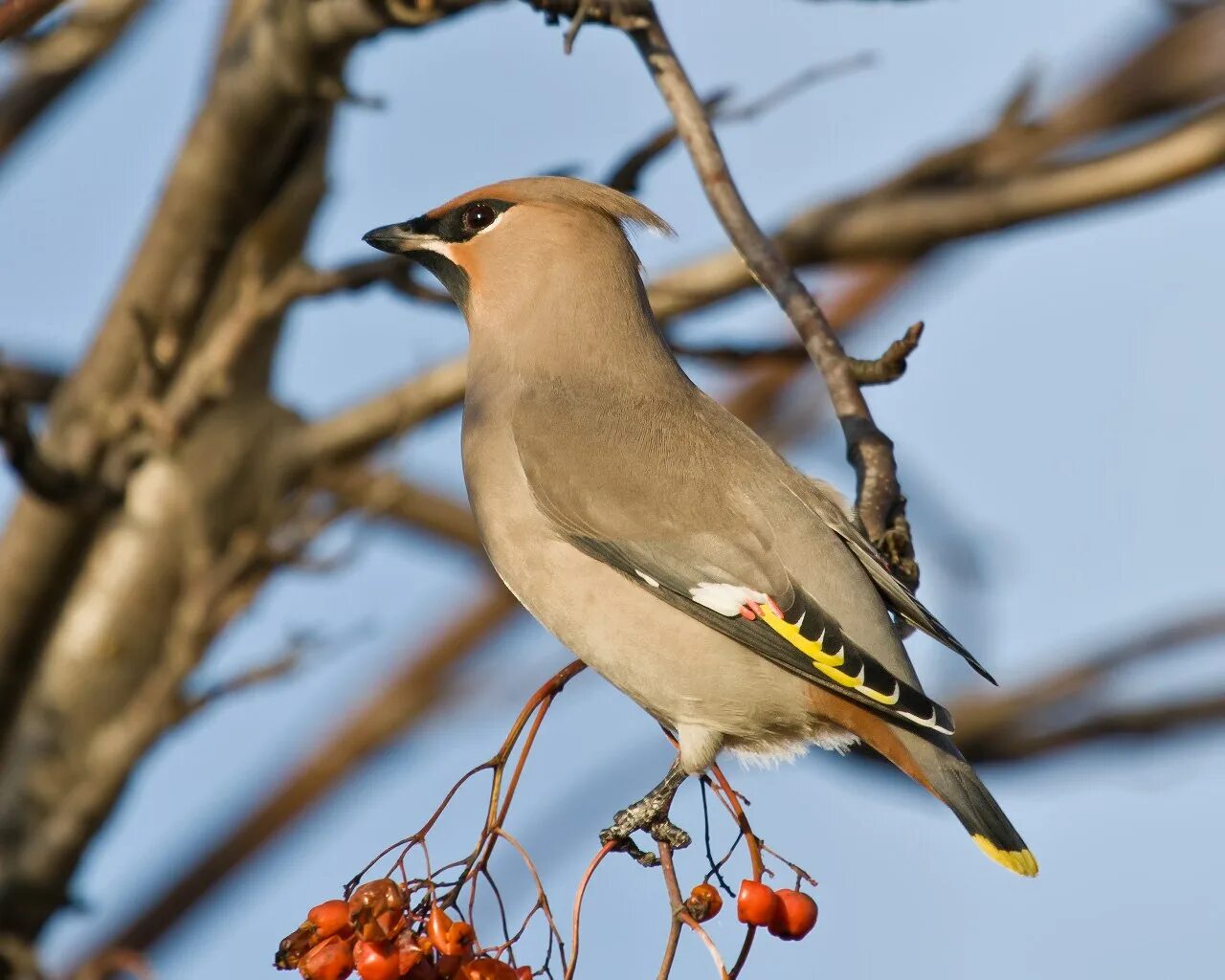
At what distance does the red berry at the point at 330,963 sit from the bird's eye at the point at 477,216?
1.96 meters

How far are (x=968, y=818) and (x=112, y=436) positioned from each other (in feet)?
7.93

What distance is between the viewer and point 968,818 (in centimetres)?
342

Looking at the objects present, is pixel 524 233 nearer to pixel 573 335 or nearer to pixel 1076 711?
pixel 573 335

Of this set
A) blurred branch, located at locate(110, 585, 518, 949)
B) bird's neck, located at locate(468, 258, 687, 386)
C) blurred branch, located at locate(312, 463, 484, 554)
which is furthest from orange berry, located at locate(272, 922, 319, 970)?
blurred branch, located at locate(110, 585, 518, 949)

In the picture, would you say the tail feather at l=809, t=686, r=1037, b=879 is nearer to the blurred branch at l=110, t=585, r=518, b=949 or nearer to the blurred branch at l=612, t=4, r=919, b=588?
the blurred branch at l=612, t=4, r=919, b=588

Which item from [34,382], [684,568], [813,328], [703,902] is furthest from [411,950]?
[34,382]

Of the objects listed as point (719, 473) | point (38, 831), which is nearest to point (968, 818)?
point (719, 473)

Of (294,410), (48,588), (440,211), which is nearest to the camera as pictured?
(440,211)

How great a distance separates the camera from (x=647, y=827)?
11.2 feet

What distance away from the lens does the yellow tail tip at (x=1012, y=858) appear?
331 cm

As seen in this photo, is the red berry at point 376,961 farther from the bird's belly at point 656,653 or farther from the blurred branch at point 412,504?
the blurred branch at point 412,504

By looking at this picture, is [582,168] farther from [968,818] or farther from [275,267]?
[968,818]

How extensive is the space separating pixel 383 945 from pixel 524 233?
1.92 meters

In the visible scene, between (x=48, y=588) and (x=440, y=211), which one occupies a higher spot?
(x=440, y=211)
